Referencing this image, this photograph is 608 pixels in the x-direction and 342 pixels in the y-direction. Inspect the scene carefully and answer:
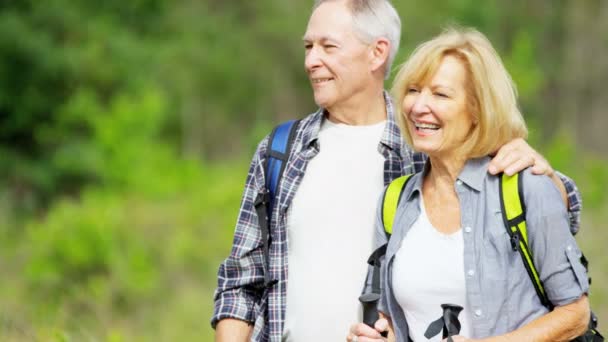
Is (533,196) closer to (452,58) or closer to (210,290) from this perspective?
(452,58)

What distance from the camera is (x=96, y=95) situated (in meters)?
21.9

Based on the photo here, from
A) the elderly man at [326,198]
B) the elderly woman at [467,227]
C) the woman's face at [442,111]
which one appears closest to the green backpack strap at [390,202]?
the elderly woman at [467,227]

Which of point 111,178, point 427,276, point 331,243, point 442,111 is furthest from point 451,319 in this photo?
point 111,178

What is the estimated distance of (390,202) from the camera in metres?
2.74

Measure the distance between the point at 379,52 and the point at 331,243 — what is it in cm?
68

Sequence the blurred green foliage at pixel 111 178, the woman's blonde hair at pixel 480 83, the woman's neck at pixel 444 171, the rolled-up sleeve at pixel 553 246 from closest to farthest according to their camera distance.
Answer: the rolled-up sleeve at pixel 553 246
the woman's blonde hair at pixel 480 83
the woman's neck at pixel 444 171
the blurred green foliage at pixel 111 178

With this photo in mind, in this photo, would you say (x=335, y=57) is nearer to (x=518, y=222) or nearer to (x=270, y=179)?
(x=270, y=179)

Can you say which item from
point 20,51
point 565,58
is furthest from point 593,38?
point 20,51

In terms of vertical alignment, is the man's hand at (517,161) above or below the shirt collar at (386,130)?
below

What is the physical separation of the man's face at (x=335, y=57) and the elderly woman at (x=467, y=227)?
50 centimetres

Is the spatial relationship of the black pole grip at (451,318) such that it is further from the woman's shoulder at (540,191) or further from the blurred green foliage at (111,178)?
the blurred green foliage at (111,178)

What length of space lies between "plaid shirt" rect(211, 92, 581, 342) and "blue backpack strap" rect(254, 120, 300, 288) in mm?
16

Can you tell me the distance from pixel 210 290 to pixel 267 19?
2902 cm

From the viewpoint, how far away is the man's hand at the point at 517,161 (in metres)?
2.43
